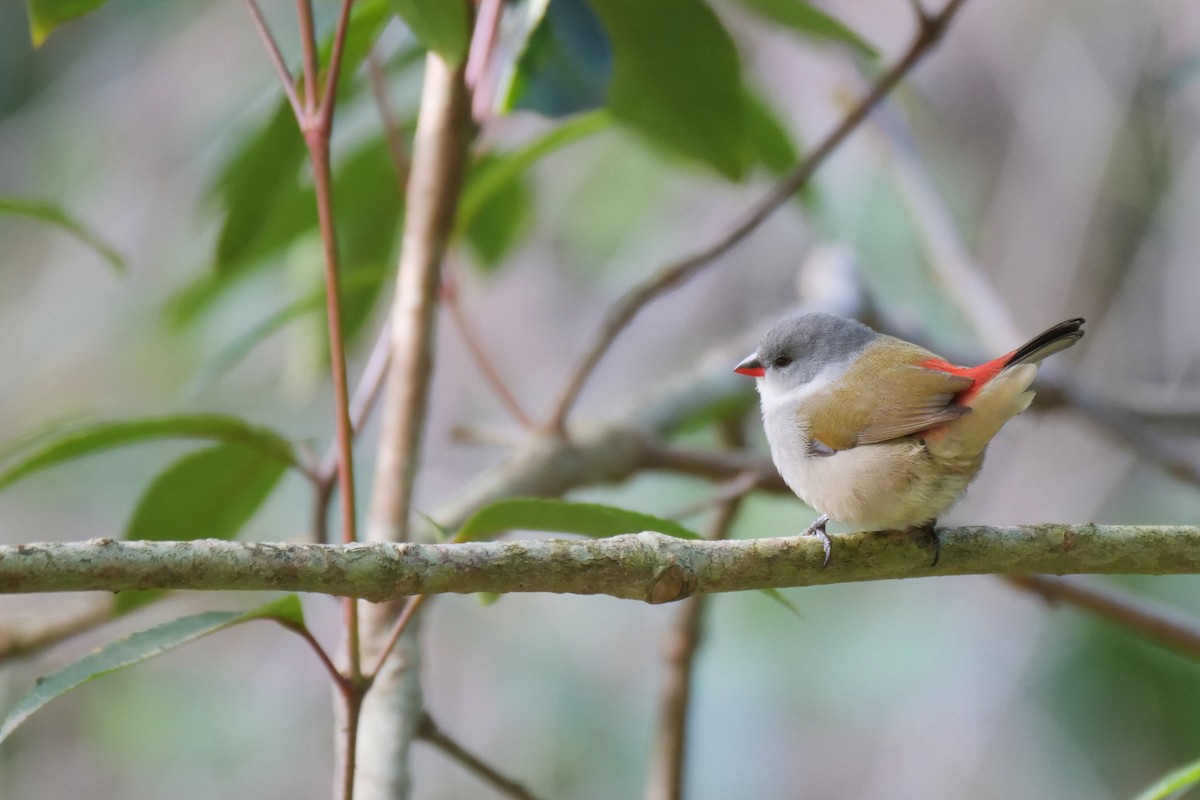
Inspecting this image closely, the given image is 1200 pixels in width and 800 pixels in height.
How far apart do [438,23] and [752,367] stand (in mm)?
1143

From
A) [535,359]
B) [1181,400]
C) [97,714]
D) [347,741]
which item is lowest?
[347,741]

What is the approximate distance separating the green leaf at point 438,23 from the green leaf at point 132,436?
A: 1.83 feet

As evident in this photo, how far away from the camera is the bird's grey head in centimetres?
213

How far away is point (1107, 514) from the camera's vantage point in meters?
4.06

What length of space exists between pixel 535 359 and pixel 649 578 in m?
4.30

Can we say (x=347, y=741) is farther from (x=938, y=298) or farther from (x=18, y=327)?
(x=18, y=327)

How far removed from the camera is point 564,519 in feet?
4.30

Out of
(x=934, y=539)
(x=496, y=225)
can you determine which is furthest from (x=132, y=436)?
(x=496, y=225)

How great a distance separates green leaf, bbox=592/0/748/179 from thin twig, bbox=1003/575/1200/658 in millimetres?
931

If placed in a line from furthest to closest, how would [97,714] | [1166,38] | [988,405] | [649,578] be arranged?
[97,714]
[1166,38]
[988,405]
[649,578]

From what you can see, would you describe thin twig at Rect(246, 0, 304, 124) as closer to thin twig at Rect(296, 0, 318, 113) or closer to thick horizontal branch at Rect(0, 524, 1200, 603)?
thin twig at Rect(296, 0, 318, 113)

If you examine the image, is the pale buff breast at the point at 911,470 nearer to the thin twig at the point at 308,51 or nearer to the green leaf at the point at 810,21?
the green leaf at the point at 810,21

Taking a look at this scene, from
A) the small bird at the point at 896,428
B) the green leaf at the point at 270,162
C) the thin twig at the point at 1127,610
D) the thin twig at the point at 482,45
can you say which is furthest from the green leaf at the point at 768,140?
the thin twig at the point at 1127,610

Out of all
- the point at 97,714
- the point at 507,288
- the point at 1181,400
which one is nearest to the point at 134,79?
the point at 507,288
